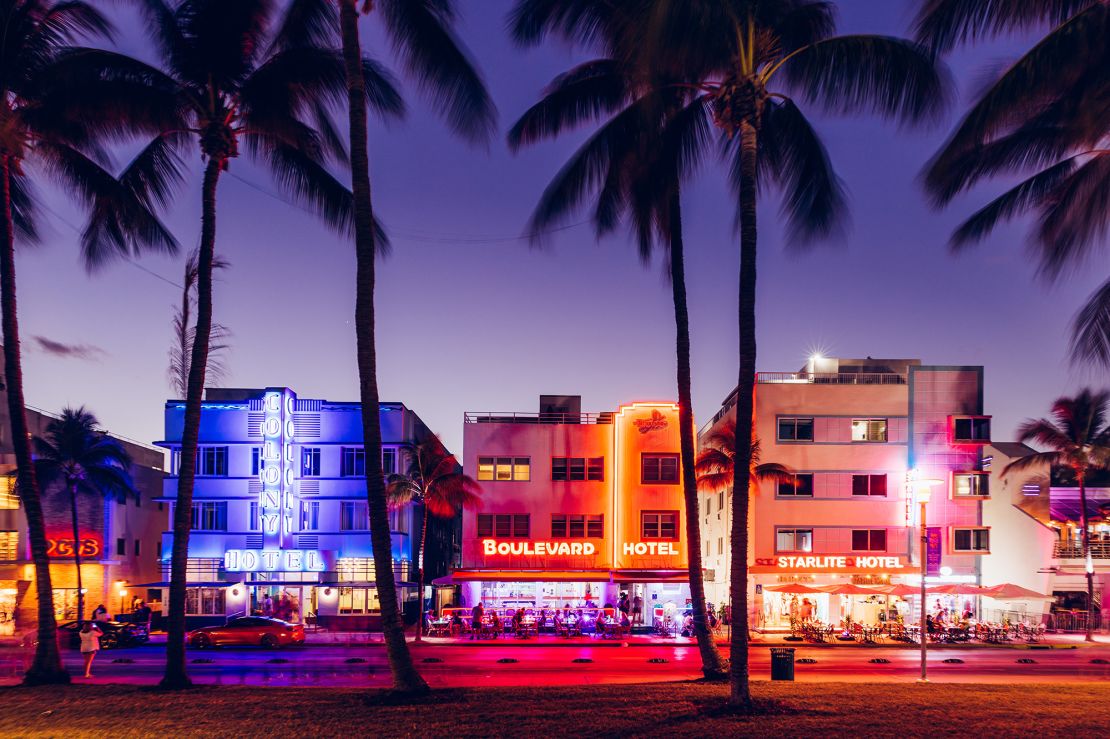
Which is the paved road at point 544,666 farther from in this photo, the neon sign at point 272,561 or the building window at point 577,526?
the neon sign at point 272,561

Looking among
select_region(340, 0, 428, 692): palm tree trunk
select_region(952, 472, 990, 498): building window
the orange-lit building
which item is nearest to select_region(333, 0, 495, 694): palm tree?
select_region(340, 0, 428, 692): palm tree trunk

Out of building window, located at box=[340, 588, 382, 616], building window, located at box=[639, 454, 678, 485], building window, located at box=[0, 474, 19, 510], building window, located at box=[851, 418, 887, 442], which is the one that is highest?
building window, located at box=[851, 418, 887, 442]

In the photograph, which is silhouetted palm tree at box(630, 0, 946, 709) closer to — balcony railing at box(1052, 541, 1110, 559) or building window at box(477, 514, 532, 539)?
building window at box(477, 514, 532, 539)

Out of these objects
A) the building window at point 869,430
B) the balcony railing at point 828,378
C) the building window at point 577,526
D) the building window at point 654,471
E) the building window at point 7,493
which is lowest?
the building window at point 577,526

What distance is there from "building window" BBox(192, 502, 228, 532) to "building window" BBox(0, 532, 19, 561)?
31.0 ft

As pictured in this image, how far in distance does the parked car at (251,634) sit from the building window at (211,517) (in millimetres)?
10614

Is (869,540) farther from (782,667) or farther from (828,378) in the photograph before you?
(782,667)

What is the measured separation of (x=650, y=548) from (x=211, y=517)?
899 inches

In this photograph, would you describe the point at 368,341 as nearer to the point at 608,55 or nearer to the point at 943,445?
the point at 608,55

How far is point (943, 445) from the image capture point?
48.2 m

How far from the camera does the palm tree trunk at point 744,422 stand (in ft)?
52.7

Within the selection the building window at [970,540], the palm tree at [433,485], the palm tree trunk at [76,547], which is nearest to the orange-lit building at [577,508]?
the palm tree at [433,485]

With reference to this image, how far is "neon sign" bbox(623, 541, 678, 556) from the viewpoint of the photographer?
47375 mm

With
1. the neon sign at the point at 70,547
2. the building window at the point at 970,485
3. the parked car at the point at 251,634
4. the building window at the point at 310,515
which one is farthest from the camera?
the neon sign at the point at 70,547
